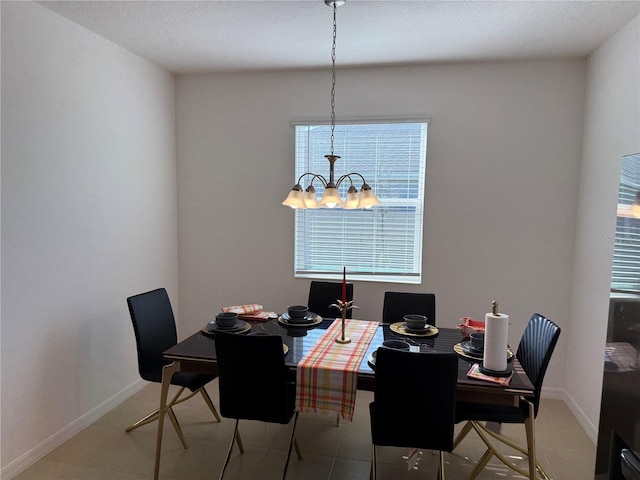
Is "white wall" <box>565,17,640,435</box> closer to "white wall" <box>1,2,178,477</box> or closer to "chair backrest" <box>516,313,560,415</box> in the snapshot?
"chair backrest" <box>516,313,560,415</box>

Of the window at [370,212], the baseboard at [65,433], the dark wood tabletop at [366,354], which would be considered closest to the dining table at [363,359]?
the dark wood tabletop at [366,354]

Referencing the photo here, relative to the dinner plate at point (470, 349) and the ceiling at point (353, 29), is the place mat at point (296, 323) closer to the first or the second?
the dinner plate at point (470, 349)

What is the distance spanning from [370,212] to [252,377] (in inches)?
78.8

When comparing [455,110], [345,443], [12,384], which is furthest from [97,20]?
[345,443]

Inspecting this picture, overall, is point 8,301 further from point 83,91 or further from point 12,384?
point 83,91

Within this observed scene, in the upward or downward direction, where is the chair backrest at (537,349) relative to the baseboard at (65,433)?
upward

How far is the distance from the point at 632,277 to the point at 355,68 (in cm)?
270

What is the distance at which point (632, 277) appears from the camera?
5.03 ft

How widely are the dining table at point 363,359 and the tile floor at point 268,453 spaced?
346mm

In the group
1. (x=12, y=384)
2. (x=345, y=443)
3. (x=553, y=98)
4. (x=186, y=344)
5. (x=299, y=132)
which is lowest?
(x=345, y=443)

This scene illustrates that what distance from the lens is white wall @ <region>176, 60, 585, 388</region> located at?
3.36 meters

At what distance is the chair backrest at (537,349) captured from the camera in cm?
223

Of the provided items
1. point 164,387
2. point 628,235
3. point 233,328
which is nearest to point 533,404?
point 628,235

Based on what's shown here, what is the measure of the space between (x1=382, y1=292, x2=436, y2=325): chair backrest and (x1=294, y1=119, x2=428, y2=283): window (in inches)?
23.1
